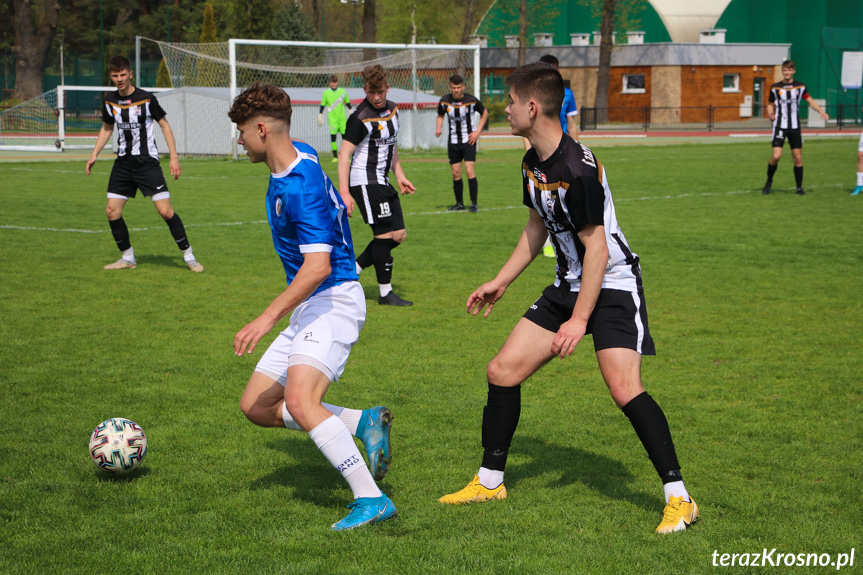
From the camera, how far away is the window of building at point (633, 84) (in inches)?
2263

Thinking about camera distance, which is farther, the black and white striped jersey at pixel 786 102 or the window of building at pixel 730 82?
the window of building at pixel 730 82

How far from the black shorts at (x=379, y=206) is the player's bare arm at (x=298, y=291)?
198 inches

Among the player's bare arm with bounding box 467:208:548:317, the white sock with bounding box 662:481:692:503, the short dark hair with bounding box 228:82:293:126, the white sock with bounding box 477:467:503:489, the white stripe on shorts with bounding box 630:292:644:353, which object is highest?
the short dark hair with bounding box 228:82:293:126

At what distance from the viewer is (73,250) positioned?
1170cm

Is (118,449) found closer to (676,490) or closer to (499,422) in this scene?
(499,422)

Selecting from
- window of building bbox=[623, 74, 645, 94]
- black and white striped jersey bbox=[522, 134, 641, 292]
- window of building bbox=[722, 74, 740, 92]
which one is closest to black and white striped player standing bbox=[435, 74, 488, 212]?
black and white striped jersey bbox=[522, 134, 641, 292]

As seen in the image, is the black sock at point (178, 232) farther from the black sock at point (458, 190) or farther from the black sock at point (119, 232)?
the black sock at point (458, 190)

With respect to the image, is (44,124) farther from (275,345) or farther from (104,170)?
(275,345)

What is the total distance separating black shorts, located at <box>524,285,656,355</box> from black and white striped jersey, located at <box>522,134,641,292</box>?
48mm

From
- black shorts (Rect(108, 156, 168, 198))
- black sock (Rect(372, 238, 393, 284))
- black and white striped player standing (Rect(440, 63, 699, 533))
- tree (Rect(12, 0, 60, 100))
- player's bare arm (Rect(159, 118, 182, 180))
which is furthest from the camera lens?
tree (Rect(12, 0, 60, 100))

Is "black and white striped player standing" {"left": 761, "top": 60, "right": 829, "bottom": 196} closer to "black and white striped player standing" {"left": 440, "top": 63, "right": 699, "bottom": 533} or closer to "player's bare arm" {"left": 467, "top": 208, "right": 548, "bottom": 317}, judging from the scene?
"player's bare arm" {"left": 467, "top": 208, "right": 548, "bottom": 317}

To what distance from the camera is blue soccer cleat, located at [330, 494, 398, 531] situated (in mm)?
3910

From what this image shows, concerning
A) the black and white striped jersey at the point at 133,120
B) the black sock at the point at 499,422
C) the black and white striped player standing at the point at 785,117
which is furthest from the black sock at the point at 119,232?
the black and white striped player standing at the point at 785,117

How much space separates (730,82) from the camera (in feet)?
190
